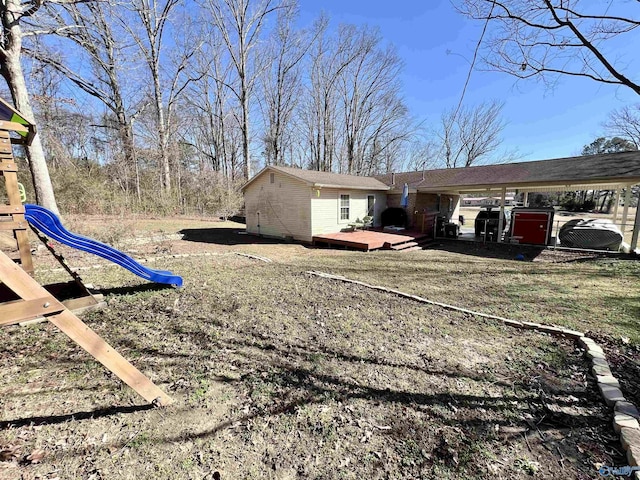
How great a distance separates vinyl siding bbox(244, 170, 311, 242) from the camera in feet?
37.6

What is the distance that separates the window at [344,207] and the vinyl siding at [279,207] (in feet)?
6.52

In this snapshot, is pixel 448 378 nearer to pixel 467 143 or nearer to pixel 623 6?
pixel 623 6

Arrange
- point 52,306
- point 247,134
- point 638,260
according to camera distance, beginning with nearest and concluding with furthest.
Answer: point 52,306, point 638,260, point 247,134

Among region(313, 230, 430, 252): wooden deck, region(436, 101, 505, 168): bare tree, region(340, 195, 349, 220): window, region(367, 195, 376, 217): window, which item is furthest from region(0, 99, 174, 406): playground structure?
region(436, 101, 505, 168): bare tree

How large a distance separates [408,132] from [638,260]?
25290 mm

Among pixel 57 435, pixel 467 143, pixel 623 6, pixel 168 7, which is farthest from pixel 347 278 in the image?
pixel 467 143

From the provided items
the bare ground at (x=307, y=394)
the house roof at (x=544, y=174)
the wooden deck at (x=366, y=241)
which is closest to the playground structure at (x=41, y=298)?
the bare ground at (x=307, y=394)

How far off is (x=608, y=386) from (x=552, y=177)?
10.3 meters

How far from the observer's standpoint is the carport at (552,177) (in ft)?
30.6

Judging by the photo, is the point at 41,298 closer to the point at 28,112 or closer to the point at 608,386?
the point at 608,386

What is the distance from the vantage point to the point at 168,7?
1634 cm

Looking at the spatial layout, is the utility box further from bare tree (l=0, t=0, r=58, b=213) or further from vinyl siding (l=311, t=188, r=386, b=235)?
bare tree (l=0, t=0, r=58, b=213)

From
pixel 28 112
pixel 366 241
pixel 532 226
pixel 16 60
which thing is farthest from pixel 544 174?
pixel 16 60

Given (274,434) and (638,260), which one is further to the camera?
(638,260)
